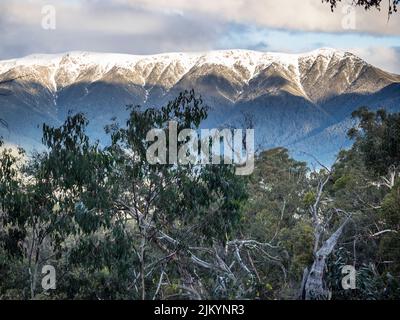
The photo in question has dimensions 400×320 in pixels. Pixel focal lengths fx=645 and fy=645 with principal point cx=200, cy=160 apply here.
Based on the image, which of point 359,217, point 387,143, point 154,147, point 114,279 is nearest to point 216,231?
point 154,147

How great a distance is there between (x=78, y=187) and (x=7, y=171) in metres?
1.73

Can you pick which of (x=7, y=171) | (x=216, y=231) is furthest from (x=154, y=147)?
(x=7, y=171)

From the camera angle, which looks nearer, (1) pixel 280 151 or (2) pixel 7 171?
(2) pixel 7 171

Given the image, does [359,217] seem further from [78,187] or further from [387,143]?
[78,187]

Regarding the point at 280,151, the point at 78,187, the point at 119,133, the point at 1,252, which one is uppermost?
the point at 280,151

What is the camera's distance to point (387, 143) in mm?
16969

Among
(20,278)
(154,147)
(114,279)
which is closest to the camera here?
(154,147)

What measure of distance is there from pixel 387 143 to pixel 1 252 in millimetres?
10107
